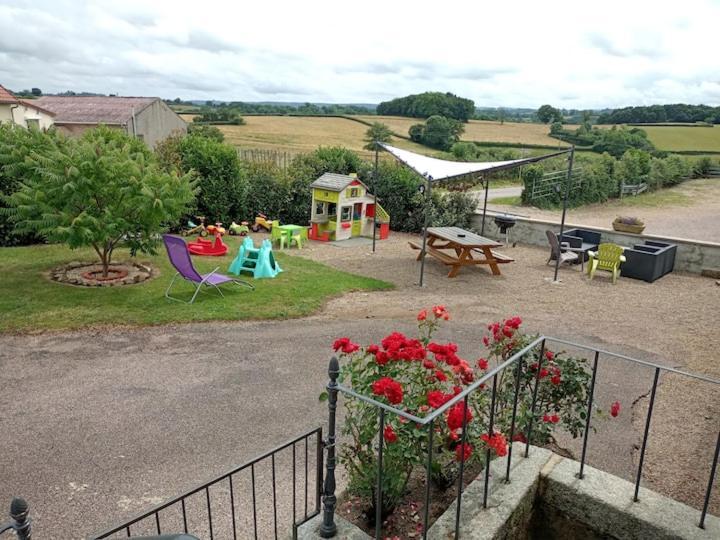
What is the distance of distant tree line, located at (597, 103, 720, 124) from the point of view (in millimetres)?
50050

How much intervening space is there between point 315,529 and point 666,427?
3.96 metres

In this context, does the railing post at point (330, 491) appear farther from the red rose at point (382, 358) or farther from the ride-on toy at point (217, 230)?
the ride-on toy at point (217, 230)

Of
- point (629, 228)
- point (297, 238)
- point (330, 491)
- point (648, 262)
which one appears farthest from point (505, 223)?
point (330, 491)

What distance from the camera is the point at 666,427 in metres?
5.05

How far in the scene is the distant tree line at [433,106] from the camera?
174 ft

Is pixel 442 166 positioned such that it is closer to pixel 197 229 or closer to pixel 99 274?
pixel 197 229

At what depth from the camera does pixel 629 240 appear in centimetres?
1231

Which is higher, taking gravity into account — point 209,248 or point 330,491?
point 330,491

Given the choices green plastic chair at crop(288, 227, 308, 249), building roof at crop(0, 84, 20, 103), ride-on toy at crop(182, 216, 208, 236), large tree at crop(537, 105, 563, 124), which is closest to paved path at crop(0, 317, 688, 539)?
green plastic chair at crop(288, 227, 308, 249)

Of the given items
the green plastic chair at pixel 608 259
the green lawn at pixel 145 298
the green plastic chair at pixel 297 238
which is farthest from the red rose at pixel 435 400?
the green plastic chair at pixel 297 238

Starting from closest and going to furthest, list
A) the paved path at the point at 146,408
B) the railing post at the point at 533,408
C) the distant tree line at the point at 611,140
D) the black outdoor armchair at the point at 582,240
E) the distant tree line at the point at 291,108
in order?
the railing post at the point at 533,408, the paved path at the point at 146,408, the black outdoor armchair at the point at 582,240, the distant tree line at the point at 611,140, the distant tree line at the point at 291,108

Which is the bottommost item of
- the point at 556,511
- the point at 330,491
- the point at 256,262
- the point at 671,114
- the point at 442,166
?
the point at 256,262

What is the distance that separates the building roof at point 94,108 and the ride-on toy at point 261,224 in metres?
22.1

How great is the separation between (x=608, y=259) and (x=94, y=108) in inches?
1375
